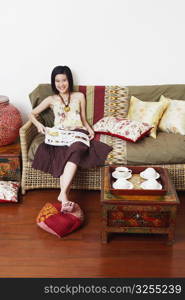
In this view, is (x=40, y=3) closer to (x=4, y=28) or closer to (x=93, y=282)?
(x=4, y=28)

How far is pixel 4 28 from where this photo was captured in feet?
10.3

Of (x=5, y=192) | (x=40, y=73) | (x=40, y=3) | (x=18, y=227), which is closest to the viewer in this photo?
(x=18, y=227)

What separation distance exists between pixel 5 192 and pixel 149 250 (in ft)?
4.10

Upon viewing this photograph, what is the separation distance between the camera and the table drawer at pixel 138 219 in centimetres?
222

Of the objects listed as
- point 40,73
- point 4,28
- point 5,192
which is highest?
point 4,28

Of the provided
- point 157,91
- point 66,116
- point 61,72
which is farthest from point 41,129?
point 157,91

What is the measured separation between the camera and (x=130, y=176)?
7.84ft

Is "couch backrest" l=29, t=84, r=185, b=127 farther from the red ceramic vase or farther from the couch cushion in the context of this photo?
the couch cushion

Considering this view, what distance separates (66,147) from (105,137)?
381mm

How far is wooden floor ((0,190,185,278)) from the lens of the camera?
2059 millimetres

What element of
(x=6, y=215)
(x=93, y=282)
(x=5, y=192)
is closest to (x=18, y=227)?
(x=6, y=215)

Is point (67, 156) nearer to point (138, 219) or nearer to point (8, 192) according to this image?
point (8, 192)

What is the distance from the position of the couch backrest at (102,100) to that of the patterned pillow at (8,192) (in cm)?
72

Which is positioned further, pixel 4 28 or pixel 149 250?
pixel 4 28
